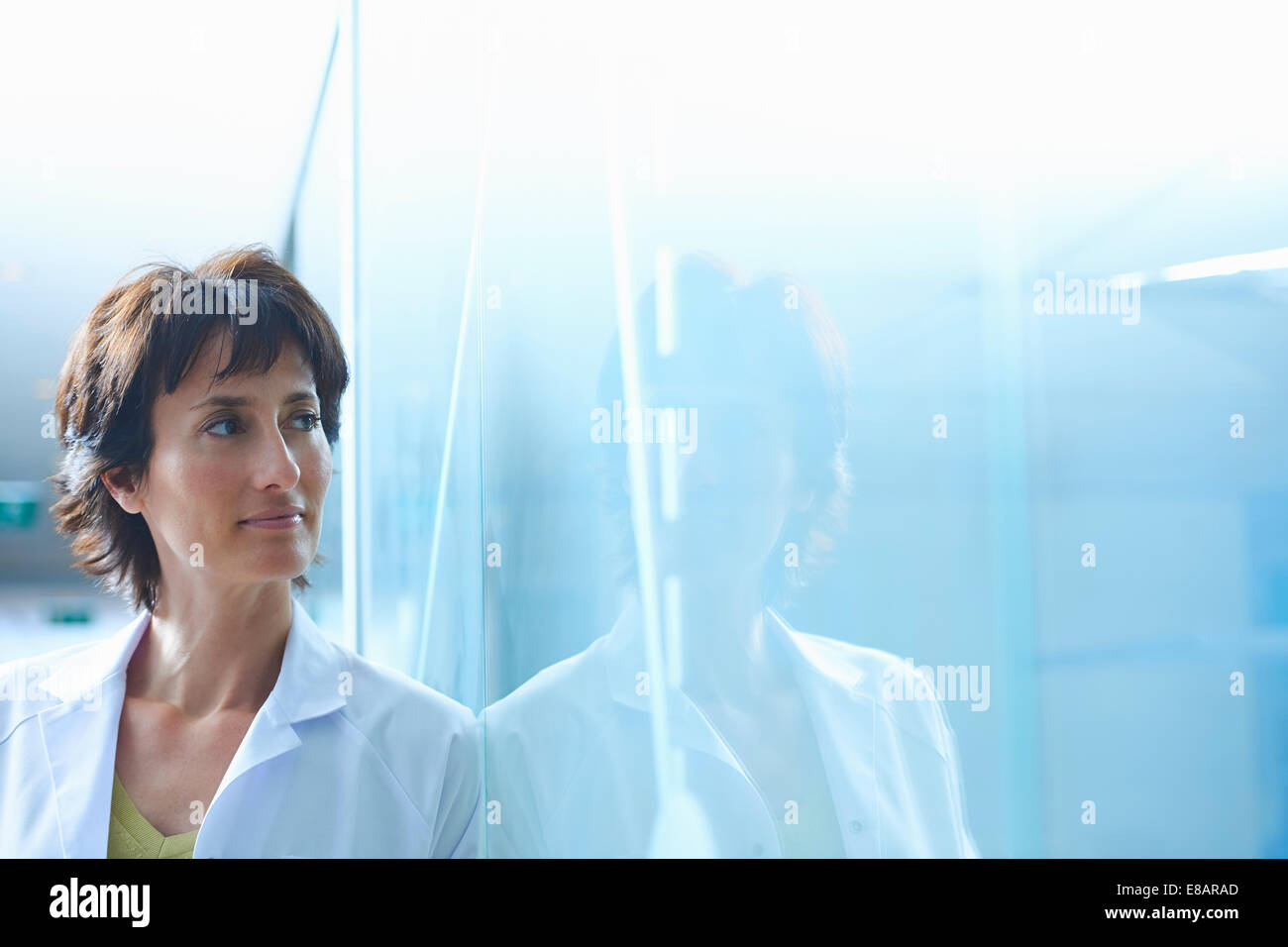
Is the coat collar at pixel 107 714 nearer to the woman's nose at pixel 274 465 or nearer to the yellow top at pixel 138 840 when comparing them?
the yellow top at pixel 138 840

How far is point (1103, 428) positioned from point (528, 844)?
102 centimetres

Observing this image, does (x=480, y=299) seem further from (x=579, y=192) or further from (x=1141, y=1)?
(x=1141, y=1)

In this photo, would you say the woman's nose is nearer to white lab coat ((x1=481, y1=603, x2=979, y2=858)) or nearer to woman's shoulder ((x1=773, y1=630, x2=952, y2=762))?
white lab coat ((x1=481, y1=603, x2=979, y2=858))

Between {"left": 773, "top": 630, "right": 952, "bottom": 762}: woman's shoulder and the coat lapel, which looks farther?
{"left": 773, "top": 630, "right": 952, "bottom": 762}: woman's shoulder

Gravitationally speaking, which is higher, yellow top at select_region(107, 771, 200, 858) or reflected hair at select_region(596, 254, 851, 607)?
reflected hair at select_region(596, 254, 851, 607)

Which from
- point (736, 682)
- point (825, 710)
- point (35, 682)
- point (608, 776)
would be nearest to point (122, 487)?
point (35, 682)

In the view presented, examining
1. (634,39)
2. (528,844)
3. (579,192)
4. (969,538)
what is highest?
(634,39)

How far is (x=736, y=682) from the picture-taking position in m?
1.21

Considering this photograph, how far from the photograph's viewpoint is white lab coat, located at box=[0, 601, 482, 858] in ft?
3.77

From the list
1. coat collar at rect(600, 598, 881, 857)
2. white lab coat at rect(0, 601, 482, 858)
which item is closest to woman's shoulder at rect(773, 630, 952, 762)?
coat collar at rect(600, 598, 881, 857)

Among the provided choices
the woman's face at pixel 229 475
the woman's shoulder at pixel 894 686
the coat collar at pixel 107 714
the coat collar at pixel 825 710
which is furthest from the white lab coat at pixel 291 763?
the woman's shoulder at pixel 894 686

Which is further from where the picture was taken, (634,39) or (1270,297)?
(1270,297)
